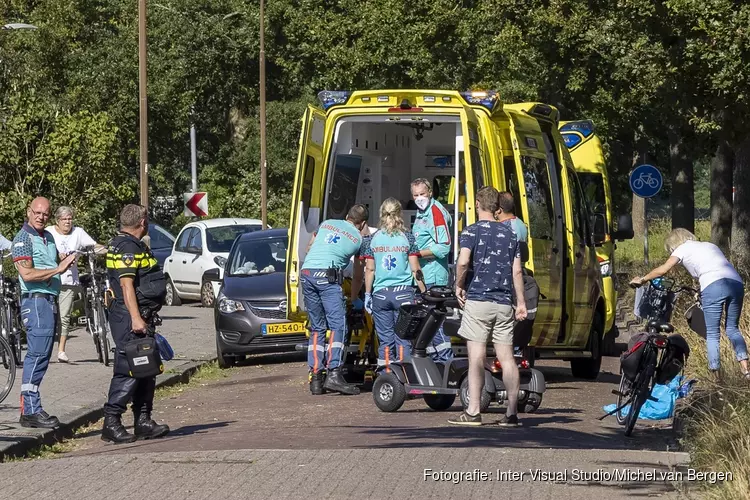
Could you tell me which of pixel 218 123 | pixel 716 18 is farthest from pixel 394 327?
pixel 218 123

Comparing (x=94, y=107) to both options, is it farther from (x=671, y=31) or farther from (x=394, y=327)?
(x=394, y=327)

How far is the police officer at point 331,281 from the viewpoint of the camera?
13039 millimetres

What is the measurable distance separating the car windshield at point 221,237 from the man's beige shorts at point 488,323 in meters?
16.7

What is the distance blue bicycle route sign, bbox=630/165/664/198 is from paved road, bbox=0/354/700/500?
1524cm

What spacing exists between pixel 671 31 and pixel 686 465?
1364cm

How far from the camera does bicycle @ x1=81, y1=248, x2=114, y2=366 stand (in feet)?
53.2

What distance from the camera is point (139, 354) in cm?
1029

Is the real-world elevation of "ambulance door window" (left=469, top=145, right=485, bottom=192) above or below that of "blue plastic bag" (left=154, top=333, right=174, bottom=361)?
above

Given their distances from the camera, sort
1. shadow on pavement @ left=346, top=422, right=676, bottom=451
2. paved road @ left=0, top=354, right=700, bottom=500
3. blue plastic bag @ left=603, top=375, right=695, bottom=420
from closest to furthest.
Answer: paved road @ left=0, top=354, right=700, bottom=500 → shadow on pavement @ left=346, top=422, right=676, bottom=451 → blue plastic bag @ left=603, top=375, right=695, bottom=420

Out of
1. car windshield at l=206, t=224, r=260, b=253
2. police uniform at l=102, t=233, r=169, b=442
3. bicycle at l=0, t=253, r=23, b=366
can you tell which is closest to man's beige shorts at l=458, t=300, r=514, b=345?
police uniform at l=102, t=233, r=169, b=442

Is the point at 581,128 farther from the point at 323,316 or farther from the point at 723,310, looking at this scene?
the point at 323,316

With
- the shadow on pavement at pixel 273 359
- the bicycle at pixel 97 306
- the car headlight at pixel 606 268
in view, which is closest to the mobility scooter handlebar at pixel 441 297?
the bicycle at pixel 97 306

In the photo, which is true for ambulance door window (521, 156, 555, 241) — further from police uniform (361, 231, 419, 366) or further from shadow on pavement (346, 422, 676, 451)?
shadow on pavement (346, 422, 676, 451)

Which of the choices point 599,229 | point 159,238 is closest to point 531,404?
point 599,229
